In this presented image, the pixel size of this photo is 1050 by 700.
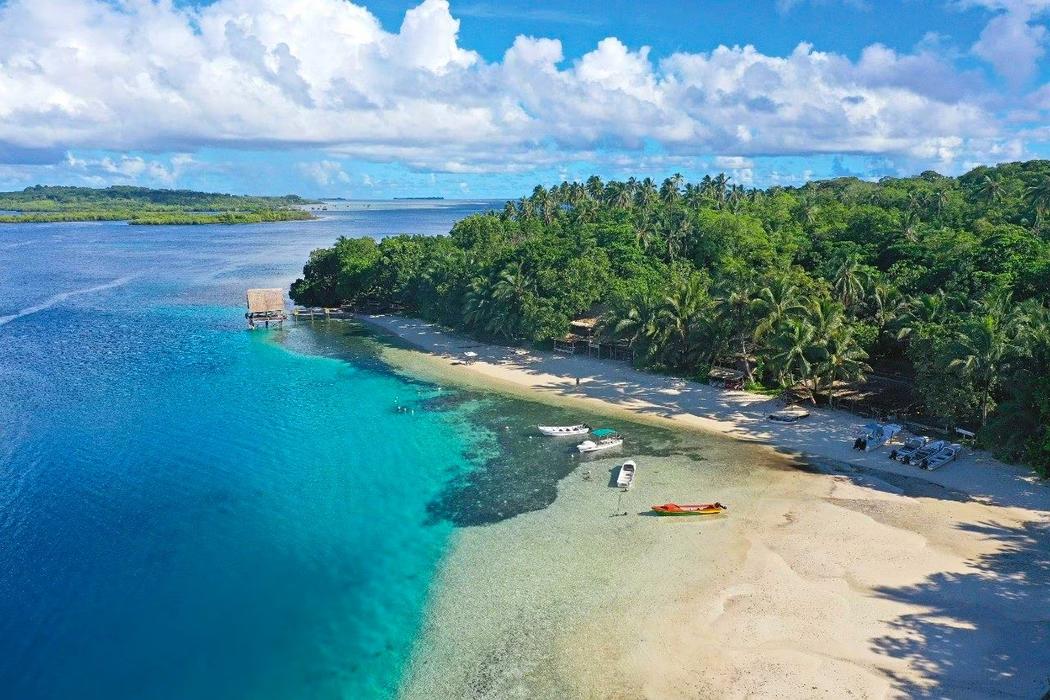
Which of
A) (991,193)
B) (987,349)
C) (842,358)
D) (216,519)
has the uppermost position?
(991,193)

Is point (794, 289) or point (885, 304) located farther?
point (885, 304)

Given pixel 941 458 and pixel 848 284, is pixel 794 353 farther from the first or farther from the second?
pixel 848 284

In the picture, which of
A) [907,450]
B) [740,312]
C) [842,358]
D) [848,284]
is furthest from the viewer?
[848,284]

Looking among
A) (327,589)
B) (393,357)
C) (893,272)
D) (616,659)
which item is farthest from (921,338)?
(393,357)

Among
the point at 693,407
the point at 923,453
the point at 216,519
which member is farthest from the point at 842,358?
the point at 216,519

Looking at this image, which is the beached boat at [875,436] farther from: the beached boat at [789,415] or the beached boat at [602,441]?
the beached boat at [602,441]

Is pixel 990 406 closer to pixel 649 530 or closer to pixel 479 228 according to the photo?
pixel 649 530

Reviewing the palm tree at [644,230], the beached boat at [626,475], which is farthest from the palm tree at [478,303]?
the beached boat at [626,475]
